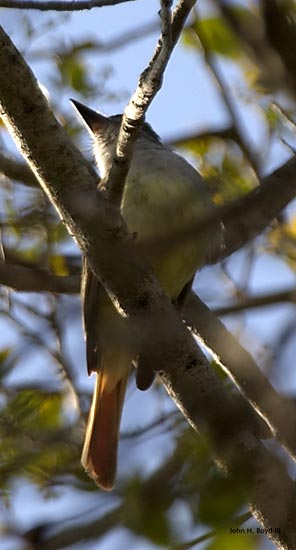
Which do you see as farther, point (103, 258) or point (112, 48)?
point (112, 48)

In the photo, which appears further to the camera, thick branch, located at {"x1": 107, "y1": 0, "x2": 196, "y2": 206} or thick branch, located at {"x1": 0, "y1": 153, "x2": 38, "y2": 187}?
thick branch, located at {"x1": 0, "y1": 153, "x2": 38, "y2": 187}

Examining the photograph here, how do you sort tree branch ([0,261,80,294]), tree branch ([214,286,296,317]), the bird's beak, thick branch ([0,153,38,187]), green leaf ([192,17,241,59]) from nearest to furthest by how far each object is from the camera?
1. tree branch ([214,286,296,317])
2. tree branch ([0,261,80,294])
3. green leaf ([192,17,241,59])
4. thick branch ([0,153,38,187])
5. the bird's beak

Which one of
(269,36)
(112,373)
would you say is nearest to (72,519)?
(269,36)

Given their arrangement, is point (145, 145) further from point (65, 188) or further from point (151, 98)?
point (151, 98)

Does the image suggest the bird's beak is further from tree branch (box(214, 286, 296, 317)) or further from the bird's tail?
tree branch (box(214, 286, 296, 317))

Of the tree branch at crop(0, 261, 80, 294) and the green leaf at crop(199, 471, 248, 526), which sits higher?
the green leaf at crop(199, 471, 248, 526)

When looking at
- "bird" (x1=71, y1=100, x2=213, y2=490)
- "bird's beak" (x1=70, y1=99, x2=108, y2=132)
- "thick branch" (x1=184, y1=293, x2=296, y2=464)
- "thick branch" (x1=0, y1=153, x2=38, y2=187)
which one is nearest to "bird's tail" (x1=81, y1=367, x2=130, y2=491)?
"bird" (x1=71, y1=100, x2=213, y2=490)

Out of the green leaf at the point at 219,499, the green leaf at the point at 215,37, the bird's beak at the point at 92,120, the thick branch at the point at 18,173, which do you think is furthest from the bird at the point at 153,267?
the green leaf at the point at 219,499

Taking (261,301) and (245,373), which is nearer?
(261,301)

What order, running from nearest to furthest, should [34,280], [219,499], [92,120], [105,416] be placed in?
[219,499] → [34,280] → [105,416] → [92,120]

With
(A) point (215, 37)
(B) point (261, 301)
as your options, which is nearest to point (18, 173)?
(A) point (215, 37)

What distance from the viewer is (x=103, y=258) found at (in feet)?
10.4

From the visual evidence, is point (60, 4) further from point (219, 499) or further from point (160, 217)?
point (219, 499)

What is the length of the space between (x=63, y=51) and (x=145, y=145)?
2.07 feet
